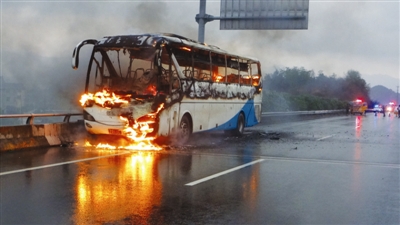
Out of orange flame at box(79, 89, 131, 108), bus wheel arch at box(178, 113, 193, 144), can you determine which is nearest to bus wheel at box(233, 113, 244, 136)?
bus wheel arch at box(178, 113, 193, 144)

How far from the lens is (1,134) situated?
43.6ft

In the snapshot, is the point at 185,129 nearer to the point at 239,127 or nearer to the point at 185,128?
the point at 185,128

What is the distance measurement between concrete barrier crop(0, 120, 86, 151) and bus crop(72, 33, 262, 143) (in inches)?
53.0

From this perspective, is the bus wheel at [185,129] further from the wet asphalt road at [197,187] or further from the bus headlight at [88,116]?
the bus headlight at [88,116]

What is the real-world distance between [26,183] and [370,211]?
19.0 ft

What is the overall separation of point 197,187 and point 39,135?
774cm

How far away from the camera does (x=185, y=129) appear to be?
16.0m

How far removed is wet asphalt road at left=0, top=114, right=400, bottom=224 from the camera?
21.7 ft

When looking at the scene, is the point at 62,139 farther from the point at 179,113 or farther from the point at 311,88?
the point at 311,88

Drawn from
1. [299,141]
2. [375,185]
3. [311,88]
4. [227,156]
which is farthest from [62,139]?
[311,88]

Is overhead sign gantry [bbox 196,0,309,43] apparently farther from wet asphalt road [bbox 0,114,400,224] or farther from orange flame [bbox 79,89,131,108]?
orange flame [bbox 79,89,131,108]

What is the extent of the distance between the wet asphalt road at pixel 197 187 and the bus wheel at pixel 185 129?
1.24 meters

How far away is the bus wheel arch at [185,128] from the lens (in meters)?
15.7

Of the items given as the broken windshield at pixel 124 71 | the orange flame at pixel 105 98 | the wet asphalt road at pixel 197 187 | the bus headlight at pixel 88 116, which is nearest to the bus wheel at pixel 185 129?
the wet asphalt road at pixel 197 187
